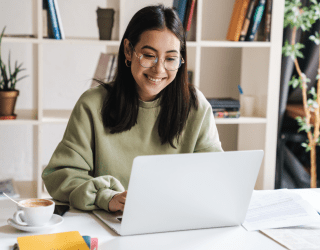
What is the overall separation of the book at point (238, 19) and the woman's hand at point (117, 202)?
1565 mm

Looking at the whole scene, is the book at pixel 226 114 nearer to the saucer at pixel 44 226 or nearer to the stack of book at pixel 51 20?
the stack of book at pixel 51 20

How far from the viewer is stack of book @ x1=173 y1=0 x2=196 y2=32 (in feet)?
7.48

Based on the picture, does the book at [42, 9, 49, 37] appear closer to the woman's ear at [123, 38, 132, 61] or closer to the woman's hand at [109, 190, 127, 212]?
the woman's ear at [123, 38, 132, 61]

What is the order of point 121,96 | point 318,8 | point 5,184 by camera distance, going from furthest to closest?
point 318,8 < point 5,184 < point 121,96

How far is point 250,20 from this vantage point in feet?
7.92

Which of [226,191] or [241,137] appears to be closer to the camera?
[226,191]

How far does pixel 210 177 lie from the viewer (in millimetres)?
953

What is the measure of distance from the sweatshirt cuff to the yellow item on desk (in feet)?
0.60

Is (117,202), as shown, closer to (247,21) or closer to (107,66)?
(107,66)

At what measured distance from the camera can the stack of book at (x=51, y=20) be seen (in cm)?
218

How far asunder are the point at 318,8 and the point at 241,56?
1.83ft

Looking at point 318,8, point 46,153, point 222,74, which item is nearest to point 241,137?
point 222,74

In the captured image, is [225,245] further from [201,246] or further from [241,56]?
[241,56]

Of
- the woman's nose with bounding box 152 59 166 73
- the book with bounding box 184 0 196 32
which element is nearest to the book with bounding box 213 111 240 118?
the book with bounding box 184 0 196 32
